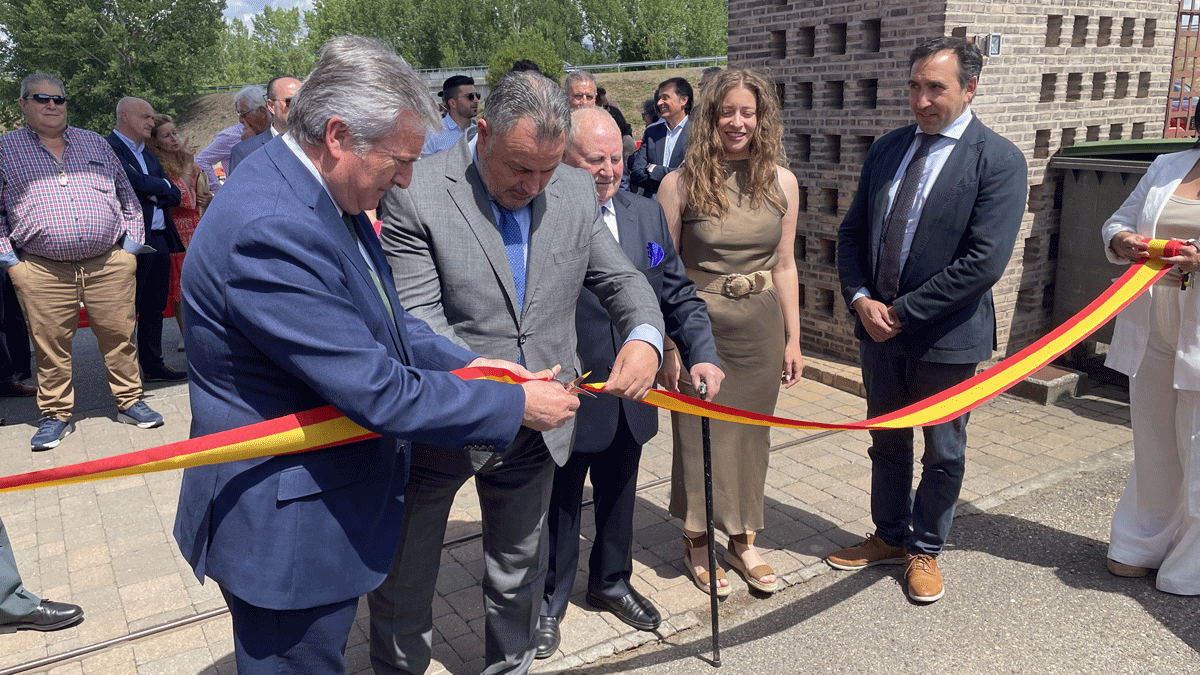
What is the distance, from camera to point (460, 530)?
4637 mm

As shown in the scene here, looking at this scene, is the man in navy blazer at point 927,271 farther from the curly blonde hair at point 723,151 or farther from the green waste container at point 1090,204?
the green waste container at point 1090,204

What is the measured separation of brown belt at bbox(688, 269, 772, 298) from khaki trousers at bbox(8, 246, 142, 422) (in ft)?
14.2

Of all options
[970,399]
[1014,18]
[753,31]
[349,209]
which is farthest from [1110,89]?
[349,209]

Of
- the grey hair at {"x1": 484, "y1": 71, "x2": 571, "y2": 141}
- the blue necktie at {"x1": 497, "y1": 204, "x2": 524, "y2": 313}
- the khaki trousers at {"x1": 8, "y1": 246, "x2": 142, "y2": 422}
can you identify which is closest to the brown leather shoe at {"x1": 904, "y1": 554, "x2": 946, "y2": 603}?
the blue necktie at {"x1": 497, "y1": 204, "x2": 524, "y2": 313}

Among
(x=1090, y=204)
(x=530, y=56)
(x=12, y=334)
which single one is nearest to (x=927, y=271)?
(x=1090, y=204)

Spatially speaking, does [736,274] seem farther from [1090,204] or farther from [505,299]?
[1090,204]

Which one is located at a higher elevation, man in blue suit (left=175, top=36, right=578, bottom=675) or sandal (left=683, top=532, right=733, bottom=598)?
man in blue suit (left=175, top=36, right=578, bottom=675)

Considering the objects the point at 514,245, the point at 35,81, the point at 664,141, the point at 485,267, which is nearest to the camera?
the point at 485,267

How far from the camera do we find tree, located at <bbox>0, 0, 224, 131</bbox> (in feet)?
170

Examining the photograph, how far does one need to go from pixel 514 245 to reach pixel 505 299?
0.65ft

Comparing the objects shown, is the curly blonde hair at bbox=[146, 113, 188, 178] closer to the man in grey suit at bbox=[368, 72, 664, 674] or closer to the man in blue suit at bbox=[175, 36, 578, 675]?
the man in grey suit at bbox=[368, 72, 664, 674]

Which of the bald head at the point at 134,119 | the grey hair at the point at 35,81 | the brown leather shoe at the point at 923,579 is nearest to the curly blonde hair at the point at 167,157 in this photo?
the bald head at the point at 134,119

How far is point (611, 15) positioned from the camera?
87062mm

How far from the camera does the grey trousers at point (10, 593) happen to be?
11.9ft
